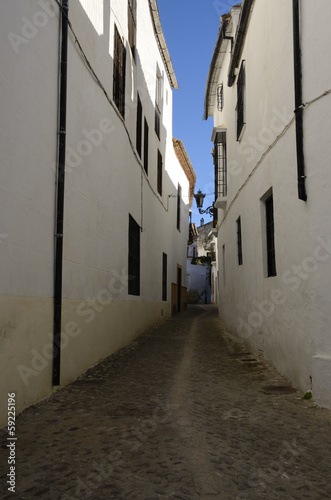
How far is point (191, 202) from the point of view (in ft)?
77.9

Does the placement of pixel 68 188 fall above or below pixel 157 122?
below

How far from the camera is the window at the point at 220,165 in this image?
11742 mm

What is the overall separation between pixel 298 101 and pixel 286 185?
1.03 m

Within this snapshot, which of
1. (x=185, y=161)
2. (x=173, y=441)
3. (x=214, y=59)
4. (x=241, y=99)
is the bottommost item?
(x=173, y=441)

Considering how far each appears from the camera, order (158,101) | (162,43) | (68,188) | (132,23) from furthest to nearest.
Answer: (158,101) → (162,43) → (132,23) → (68,188)

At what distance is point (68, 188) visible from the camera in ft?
17.0

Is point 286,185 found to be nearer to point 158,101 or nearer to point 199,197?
point 158,101

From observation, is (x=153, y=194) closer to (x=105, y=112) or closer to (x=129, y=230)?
(x=129, y=230)

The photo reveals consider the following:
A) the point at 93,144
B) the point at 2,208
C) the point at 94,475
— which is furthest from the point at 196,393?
the point at 93,144

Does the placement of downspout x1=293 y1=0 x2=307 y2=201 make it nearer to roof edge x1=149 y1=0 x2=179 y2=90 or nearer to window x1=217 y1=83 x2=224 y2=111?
window x1=217 y1=83 x2=224 y2=111

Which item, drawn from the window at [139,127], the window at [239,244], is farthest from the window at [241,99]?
the window at [139,127]

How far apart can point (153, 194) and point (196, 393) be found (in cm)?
847

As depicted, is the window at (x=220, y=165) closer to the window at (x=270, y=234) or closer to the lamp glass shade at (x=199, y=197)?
the lamp glass shade at (x=199, y=197)

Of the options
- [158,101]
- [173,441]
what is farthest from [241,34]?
[173,441]
